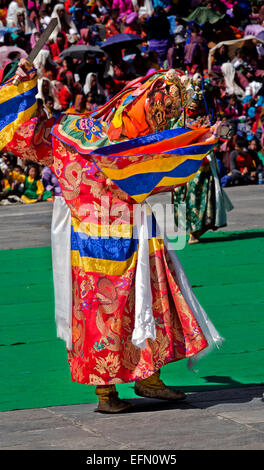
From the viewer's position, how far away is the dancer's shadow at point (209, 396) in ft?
16.6

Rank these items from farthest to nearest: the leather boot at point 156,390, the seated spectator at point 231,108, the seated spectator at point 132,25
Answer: the seated spectator at point 132,25 → the seated spectator at point 231,108 → the leather boot at point 156,390

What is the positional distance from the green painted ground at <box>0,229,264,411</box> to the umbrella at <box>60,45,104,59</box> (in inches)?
357

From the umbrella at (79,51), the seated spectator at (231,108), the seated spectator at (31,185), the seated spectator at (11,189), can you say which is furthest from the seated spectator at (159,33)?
the seated spectator at (11,189)

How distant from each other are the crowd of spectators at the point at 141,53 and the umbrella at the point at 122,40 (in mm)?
44

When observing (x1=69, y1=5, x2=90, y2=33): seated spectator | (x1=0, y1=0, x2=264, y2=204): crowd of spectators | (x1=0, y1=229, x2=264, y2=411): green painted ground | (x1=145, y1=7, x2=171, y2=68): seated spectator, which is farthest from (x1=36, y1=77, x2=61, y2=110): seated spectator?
(x1=0, y1=229, x2=264, y2=411): green painted ground

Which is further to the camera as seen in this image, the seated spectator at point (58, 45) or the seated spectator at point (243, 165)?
the seated spectator at point (58, 45)

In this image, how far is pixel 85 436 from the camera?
4492 mm

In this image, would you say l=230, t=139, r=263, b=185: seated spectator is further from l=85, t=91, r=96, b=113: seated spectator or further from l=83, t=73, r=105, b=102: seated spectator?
l=83, t=73, r=105, b=102: seated spectator

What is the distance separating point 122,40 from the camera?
20.0 meters

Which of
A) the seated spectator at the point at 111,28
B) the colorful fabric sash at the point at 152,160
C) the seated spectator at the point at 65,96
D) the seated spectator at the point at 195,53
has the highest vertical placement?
the colorful fabric sash at the point at 152,160

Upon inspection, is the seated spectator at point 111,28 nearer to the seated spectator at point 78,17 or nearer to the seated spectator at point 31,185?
the seated spectator at point 78,17

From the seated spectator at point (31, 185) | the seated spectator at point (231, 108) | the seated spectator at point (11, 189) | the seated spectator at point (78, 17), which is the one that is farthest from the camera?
the seated spectator at point (78, 17)
